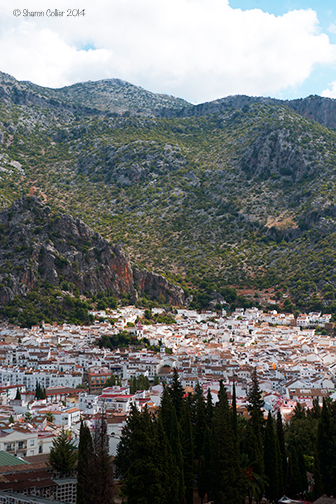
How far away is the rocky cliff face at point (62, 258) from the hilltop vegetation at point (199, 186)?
280 inches

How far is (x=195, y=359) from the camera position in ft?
237

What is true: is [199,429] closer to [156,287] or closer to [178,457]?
[178,457]

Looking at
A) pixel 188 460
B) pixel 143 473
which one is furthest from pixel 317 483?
pixel 143 473

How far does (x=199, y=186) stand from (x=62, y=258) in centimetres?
4867

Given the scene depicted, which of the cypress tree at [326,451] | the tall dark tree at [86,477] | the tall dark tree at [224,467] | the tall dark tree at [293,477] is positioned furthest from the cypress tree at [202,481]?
the tall dark tree at [86,477]

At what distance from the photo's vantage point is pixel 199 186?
135 meters

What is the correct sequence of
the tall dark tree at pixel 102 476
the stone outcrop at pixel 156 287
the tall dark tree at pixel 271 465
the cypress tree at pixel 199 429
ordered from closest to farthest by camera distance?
the tall dark tree at pixel 102 476, the tall dark tree at pixel 271 465, the cypress tree at pixel 199 429, the stone outcrop at pixel 156 287

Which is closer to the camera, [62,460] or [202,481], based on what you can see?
[202,481]

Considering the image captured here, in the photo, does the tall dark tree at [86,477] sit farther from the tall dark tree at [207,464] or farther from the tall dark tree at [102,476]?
the tall dark tree at [207,464]

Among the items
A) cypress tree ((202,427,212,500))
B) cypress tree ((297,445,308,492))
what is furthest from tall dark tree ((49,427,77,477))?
cypress tree ((297,445,308,492))

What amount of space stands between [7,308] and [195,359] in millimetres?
30696

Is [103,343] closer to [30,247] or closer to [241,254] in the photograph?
[30,247]

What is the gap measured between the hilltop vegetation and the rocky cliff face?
Answer: 7.11m

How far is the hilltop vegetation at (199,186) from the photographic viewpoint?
11000cm
